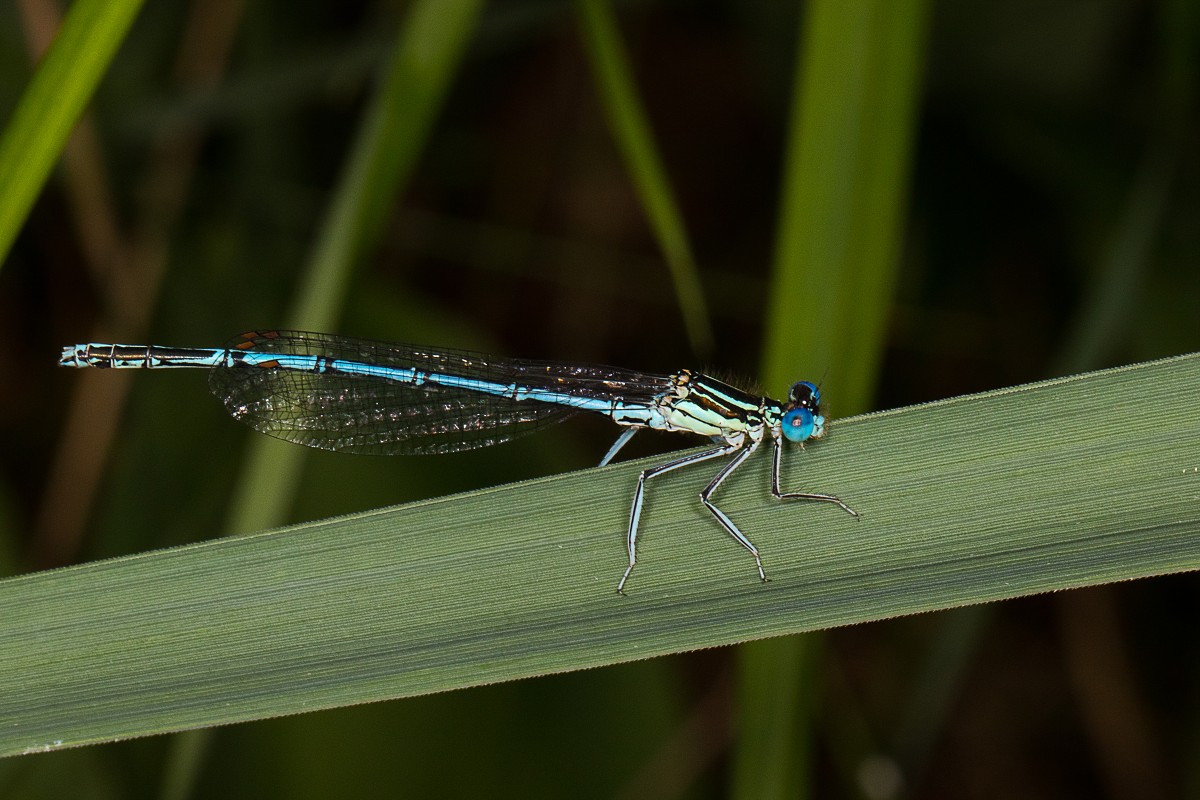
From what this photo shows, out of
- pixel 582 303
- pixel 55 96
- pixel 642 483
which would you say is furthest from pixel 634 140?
pixel 582 303

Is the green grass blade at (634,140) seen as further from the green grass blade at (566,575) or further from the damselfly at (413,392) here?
the green grass blade at (566,575)

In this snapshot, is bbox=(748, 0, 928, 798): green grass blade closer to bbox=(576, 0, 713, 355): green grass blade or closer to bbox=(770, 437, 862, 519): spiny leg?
bbox=(770, 437, 862, 519): spiny leg

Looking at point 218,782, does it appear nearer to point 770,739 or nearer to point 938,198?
point 770,739

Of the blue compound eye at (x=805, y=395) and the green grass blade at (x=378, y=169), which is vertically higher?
the green grass blade at (x=378, y=169)

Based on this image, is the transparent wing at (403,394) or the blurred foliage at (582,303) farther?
the blurred foliage at (582,303)

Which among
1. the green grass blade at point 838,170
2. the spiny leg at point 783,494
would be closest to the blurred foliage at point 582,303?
the spiny leg at point 783,494

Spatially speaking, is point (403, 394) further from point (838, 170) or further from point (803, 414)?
point (838, 170)
